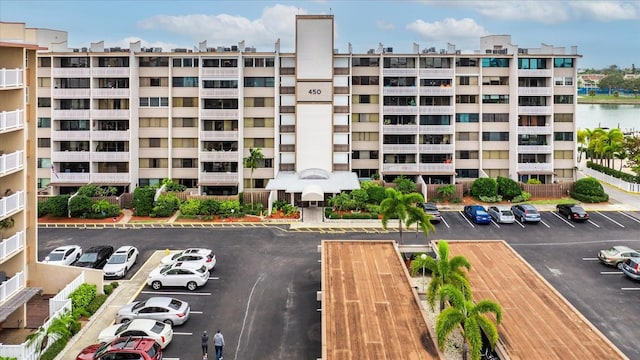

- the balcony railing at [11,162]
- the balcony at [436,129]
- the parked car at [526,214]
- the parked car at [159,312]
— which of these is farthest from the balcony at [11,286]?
the balcony at [436,129]

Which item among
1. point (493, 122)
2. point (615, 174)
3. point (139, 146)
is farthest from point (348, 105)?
point (615, 174)

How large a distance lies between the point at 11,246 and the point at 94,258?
12.4 metres

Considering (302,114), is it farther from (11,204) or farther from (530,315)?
A: (530,315)

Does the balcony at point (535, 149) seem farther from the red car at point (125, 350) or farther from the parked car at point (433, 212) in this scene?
the red car at point (125, 350)

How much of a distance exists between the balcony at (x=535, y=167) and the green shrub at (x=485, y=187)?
678 cm

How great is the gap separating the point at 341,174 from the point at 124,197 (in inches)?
1012

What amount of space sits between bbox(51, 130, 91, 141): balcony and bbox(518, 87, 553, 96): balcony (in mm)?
54098

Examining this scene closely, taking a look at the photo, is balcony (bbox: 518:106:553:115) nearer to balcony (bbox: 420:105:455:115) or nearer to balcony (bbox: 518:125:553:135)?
balcony (bbox: 518:125:553:135)

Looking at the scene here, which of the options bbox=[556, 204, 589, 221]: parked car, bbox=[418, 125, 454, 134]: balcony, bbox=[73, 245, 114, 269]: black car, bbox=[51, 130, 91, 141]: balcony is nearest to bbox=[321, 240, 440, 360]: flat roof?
bbox=[73, 245, 114, 269]: black car

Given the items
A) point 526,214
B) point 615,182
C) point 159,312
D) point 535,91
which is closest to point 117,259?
point 159,312

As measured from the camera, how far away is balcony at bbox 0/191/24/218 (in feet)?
107

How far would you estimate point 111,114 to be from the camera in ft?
227

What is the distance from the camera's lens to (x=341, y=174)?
6988 cm

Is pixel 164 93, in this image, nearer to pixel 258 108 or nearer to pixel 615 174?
pixel 258 108
